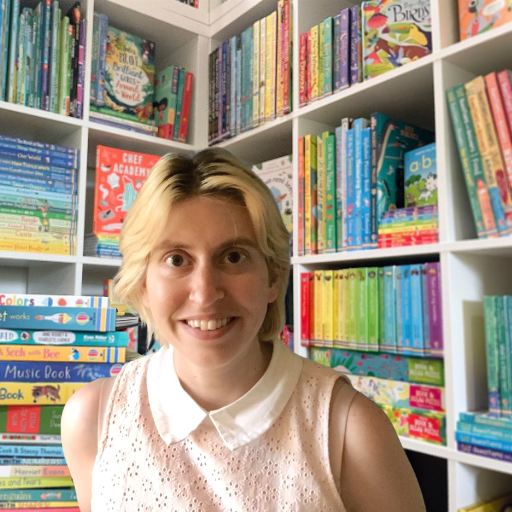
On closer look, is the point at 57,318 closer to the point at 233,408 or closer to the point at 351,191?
the point at 233,408

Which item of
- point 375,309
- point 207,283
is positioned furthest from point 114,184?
point 207,283

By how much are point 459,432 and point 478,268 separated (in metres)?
0.38

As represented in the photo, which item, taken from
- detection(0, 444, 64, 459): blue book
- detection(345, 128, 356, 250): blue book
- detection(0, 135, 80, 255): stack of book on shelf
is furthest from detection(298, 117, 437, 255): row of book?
detection(0, 444, 64, 459): blue book

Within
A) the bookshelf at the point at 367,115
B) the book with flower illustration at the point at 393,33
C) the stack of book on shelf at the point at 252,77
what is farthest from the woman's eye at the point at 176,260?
the stack of book on shelf at the point at 252,77

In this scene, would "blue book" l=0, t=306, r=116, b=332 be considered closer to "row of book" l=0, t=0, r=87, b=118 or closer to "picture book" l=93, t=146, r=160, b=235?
"picture book" l=93, t=146, r=160, b=235

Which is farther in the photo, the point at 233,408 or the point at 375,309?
the point at 375,309

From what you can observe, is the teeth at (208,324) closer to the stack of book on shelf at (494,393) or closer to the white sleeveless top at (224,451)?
the white sleeveless top at (224,451)

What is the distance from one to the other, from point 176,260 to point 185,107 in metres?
1.27

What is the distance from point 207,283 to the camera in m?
0.74

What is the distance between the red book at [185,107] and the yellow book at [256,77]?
0.30 metres

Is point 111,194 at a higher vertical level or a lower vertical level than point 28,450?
higher

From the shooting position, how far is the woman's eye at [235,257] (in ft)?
2.56

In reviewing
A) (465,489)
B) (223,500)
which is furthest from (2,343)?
(465,489)

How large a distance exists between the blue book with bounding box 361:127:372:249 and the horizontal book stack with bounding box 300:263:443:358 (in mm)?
91
